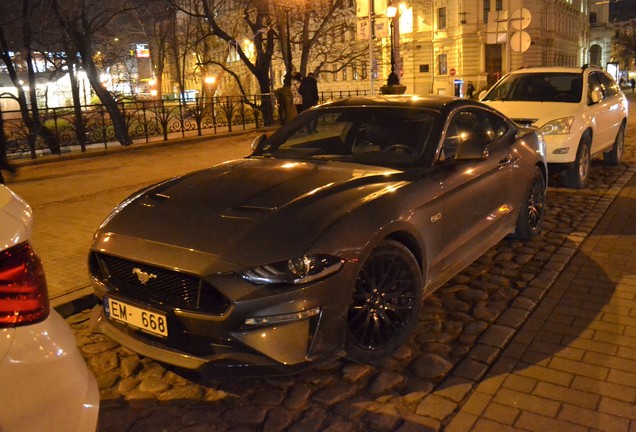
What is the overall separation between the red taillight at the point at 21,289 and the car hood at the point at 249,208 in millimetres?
1234

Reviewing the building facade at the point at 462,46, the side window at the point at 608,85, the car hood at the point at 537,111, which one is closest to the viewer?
the car hood at the point at 537,111

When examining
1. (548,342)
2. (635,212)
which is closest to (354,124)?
(548,342)

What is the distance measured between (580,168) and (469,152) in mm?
5166

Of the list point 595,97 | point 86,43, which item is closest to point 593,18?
point 86,43

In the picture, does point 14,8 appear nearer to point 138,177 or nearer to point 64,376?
point 138,177

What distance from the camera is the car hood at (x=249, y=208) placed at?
3.49 m

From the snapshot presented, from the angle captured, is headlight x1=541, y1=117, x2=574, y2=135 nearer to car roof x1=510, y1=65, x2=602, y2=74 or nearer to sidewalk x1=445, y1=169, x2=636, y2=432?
car roof x1=510, y1=65, x2=602, y2=74

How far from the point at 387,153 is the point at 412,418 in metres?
2.16

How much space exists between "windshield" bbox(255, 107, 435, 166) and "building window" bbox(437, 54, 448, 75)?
2581 inches

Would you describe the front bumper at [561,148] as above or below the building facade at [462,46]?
below

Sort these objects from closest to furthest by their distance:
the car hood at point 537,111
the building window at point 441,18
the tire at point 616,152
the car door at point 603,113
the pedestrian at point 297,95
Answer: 1. the car hood at point 537,111
2. the car door at point 603,113
3. the tire at point 616,152
4. the pedestrian at point 297,95
5. the building window at point 441,18

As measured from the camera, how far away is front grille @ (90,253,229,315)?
338 cm

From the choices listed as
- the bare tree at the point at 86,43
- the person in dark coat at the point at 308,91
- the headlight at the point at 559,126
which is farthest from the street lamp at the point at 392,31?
the headlight at the point at 559,126

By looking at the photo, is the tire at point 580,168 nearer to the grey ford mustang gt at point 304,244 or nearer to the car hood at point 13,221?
the grey ford mustang gt at point 304,244
